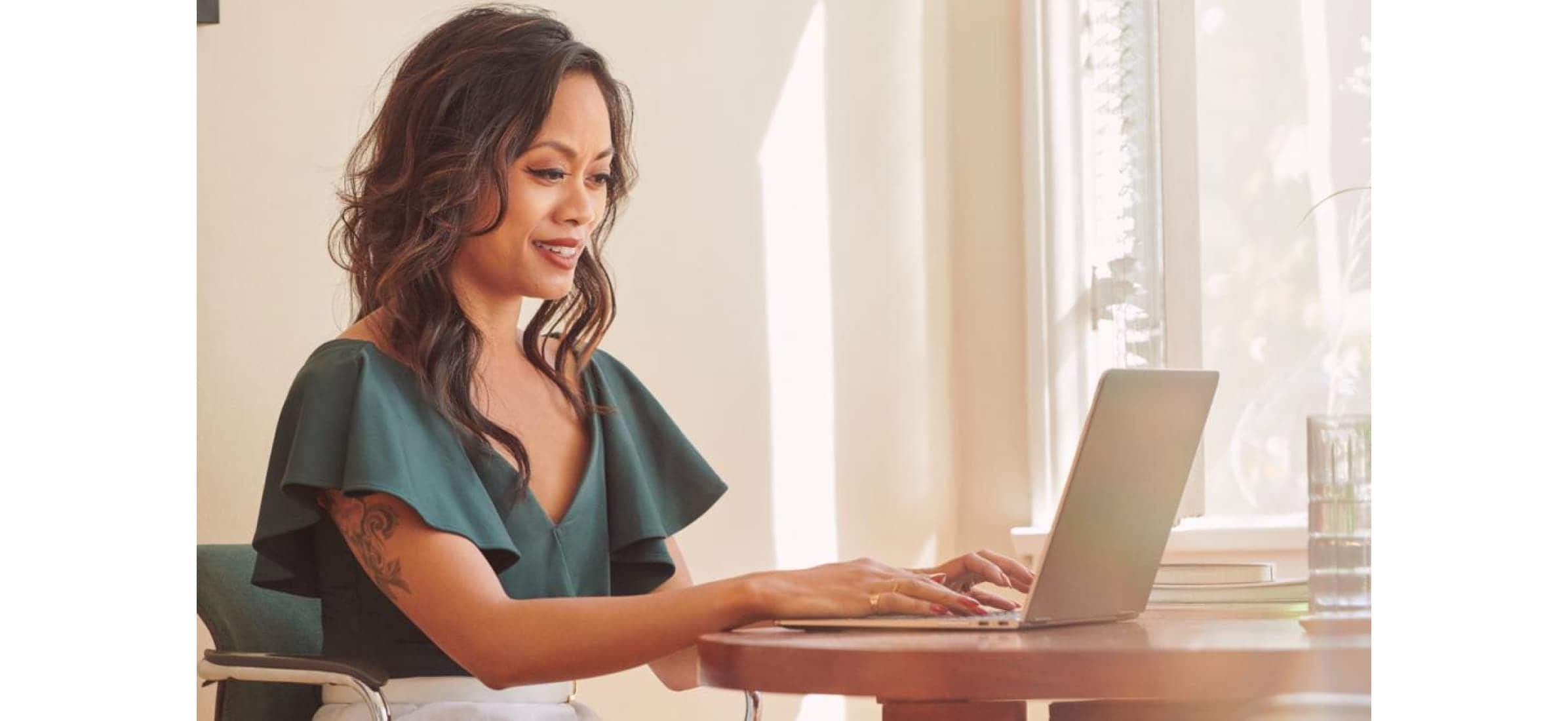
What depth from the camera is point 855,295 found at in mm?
2754

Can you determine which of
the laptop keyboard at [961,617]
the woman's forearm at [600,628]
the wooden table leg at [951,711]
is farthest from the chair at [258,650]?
the wooden table leg at [951,711]

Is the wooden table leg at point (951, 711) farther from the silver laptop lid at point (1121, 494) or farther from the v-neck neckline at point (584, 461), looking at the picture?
the v-neck neckline at point (584, 461)

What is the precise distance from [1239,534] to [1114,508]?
4.33 feet

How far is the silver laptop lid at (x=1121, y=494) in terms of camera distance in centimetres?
108

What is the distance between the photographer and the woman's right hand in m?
1.13

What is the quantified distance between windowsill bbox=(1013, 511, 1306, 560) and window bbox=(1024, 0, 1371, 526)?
0.01m

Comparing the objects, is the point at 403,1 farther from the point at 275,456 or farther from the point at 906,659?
the point at 906,659

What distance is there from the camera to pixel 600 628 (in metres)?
1.30

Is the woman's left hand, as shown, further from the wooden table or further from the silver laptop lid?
the wooden table

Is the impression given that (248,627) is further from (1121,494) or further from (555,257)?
(1121,494)

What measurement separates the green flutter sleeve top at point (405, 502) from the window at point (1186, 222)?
0.84m

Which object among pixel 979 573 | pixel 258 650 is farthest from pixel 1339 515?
pixel 258 650
